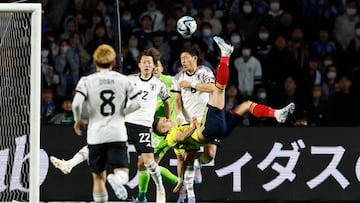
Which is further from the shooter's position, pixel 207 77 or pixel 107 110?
pixel 207 77

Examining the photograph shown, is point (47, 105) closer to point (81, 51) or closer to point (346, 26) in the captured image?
point (81, 51)

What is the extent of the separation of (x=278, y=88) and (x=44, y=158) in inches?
149

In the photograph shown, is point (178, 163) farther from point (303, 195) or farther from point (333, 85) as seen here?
point (333, 85)

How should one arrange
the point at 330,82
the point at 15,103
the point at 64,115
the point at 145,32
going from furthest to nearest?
the point at 145,32 → the point at 330,82 → the point at 64,115 → the point at 15,103

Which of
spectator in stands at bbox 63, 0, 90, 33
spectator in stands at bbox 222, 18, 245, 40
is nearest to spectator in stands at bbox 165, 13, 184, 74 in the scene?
spectator in stands at bbox 222, 18, 245, 40

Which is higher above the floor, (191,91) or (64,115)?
(191,91)

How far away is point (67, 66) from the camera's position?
2022cm

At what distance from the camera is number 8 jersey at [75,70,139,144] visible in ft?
46.5

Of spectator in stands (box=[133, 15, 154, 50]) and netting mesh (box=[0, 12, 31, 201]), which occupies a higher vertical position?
spectator in stands (box=[133, 15, 154, 50])

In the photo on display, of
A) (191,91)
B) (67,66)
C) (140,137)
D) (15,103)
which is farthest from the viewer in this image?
(67,66)

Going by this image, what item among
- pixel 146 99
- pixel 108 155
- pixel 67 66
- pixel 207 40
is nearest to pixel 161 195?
pixel 146 99

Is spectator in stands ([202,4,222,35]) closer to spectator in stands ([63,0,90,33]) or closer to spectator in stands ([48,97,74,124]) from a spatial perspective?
spectator in stands ([63,0,90,33])

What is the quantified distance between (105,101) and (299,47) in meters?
7.14

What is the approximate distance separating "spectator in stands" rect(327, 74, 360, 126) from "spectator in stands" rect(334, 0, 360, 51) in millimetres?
1617
